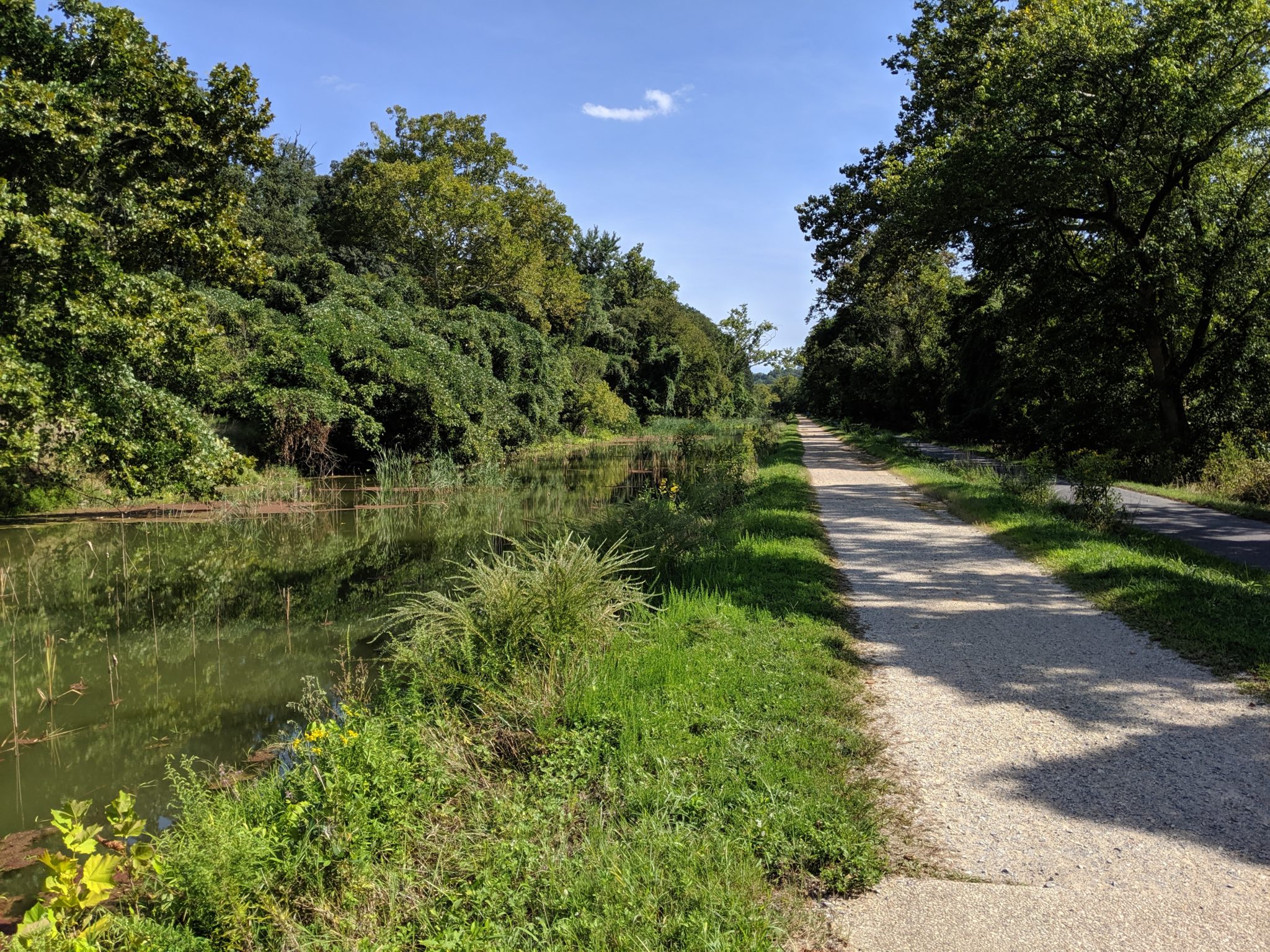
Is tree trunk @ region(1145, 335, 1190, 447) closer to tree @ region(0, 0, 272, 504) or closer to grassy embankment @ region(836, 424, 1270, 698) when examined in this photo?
grassy embankment @ region(836, 424, 1270, 698)

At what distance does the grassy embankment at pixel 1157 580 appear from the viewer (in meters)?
6.32

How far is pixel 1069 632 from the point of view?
7031mm

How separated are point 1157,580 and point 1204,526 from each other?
5866mm

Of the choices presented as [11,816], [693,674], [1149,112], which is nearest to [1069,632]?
[693,674]

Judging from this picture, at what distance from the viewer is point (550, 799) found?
4.27 meters

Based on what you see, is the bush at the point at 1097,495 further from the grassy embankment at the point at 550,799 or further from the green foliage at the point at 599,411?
the green foliage at the point at 599,411

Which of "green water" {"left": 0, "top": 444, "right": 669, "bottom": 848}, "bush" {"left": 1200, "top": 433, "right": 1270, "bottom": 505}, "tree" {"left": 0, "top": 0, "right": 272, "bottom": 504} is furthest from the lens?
"bush" {"left": 1200, "top": 433, "right": 1270, "bottom": 505}

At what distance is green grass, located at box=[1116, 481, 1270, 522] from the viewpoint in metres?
13.8

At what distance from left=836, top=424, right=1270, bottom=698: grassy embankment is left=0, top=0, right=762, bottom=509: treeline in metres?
14.4

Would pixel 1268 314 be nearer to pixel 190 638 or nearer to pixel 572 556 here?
pixel 572 556

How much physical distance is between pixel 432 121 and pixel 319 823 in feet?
161

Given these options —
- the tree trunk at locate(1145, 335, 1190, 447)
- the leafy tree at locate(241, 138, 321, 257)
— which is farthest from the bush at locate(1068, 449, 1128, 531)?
the leafy tree at locate(241, 138, 321, 257)

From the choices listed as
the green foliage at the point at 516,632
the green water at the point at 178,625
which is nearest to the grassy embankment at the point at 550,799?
the green foliage at the point at 516,632

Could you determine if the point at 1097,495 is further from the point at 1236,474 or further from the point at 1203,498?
the point at 1236,474
